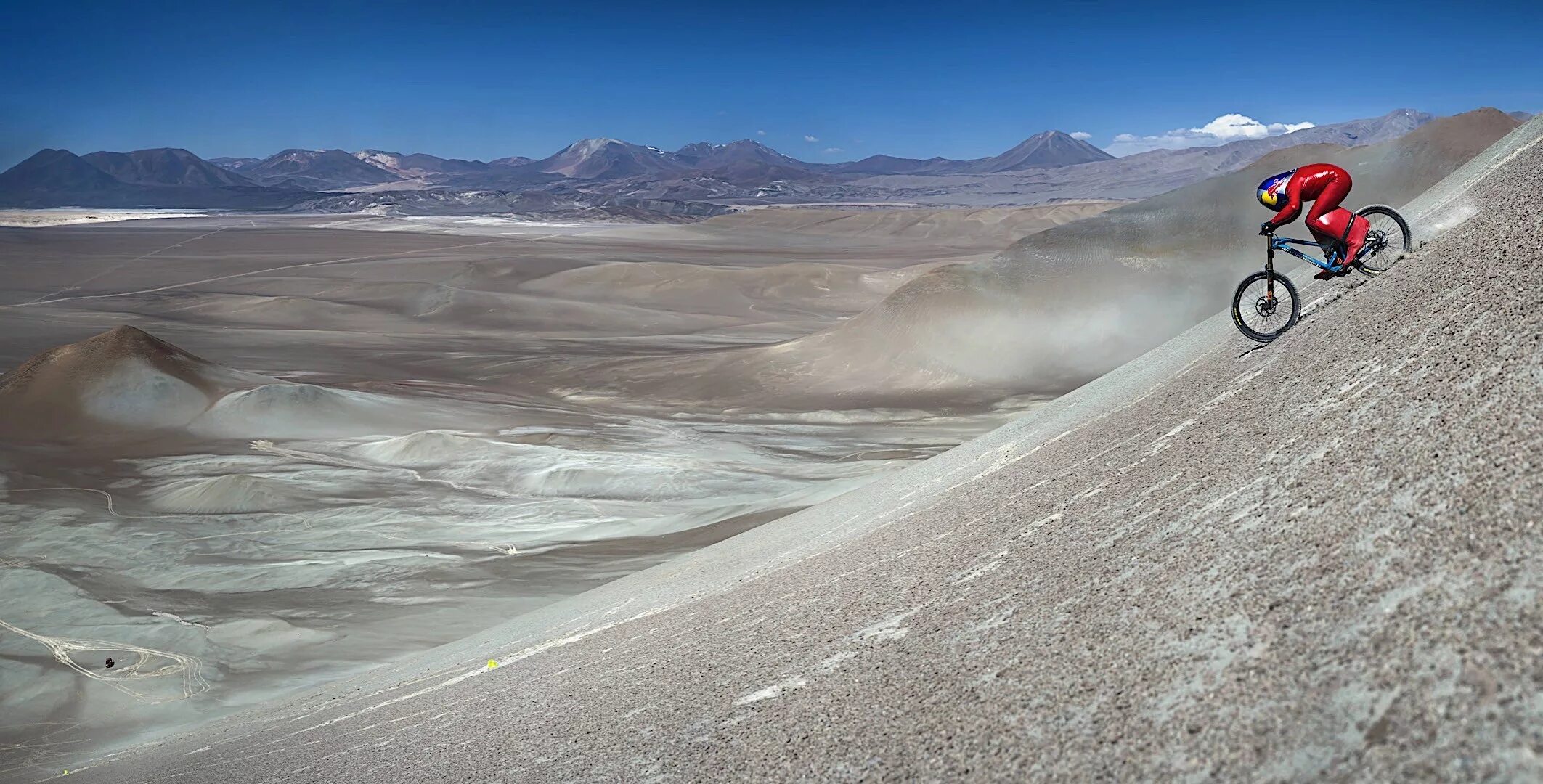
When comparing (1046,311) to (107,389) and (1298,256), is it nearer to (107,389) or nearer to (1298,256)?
(107,389)

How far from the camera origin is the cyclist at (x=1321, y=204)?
727 cm

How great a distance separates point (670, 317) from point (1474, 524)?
75.2 m

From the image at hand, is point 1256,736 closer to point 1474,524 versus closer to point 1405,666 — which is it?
point 1405,666

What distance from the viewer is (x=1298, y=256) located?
7.54m

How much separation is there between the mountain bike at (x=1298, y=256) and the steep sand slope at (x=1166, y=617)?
191mm

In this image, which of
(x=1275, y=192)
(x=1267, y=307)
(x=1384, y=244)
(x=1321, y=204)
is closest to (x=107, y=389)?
(x=1267, y=307)

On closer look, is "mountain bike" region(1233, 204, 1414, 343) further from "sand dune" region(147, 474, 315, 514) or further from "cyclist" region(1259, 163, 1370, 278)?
"sand dune" region(147, 474, 315, 514)

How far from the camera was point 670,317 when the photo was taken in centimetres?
7762

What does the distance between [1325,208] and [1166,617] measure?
4.78 m

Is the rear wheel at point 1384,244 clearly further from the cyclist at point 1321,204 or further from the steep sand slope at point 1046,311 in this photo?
the steep sand slope at point 1046,311

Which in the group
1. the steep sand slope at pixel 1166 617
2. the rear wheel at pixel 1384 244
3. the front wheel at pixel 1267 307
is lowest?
the steep sand slope at pixel 1166 617

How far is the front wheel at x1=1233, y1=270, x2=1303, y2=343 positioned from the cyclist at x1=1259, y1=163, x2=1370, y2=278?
34cm

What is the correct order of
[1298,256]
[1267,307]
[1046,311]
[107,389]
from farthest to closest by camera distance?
[1046,311], [107,389], [1267,307], [1298,256]

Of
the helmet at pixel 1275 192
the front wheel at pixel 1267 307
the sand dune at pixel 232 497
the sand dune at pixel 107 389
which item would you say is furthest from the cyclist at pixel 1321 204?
the sand dune at pixel 107 389
